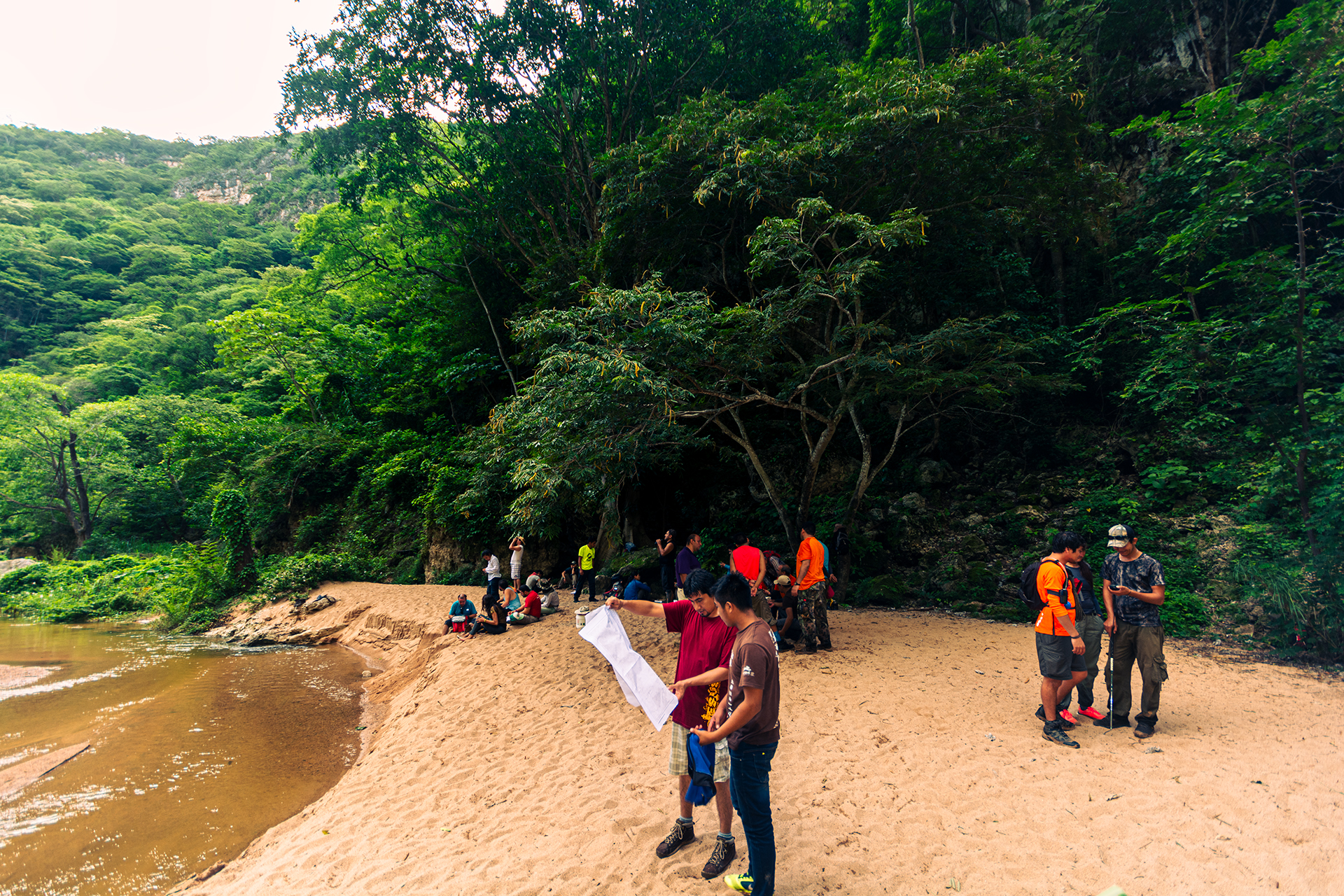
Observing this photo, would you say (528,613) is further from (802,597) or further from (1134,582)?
(1134,582)

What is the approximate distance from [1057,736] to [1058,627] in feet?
3.45

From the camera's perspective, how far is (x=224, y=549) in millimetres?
18172

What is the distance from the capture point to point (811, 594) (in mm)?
7949

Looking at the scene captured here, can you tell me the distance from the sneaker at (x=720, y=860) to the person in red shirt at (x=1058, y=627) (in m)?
3.19

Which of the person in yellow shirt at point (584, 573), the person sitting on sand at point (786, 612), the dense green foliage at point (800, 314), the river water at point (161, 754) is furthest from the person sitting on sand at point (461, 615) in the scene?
the person sitting on sand at point (786, 612)

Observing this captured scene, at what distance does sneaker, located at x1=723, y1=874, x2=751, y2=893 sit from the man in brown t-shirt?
407mm

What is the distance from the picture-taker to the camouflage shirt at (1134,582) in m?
4.88

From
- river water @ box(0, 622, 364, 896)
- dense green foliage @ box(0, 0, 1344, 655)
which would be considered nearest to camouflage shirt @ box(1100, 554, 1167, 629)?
dense green foliage @ box(0, 0, 1344, 655)

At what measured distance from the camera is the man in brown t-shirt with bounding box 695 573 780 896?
2760 mm

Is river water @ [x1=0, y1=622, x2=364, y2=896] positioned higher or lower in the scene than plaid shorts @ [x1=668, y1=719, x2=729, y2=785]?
lower

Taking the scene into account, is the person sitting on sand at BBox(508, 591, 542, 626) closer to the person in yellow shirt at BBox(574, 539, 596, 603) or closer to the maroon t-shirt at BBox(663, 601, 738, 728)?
the person in yellow shirt at BBox(574, 539, 596, 603)

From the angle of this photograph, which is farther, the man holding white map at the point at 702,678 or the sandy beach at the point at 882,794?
the sandy beach at the point at 882,794

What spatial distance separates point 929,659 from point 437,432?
18018mm

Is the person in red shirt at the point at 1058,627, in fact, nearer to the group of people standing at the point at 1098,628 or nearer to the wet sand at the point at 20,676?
the group of people standing at the point at 1098,628
